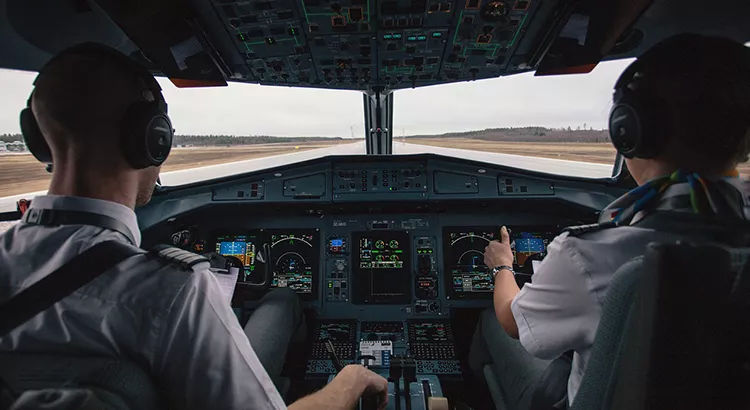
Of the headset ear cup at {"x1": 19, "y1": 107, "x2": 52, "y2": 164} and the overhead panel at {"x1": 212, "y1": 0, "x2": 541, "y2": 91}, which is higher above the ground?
the overhead panel at {"x1": 212, "y1": 0, "x2": 541, "y2": 91}

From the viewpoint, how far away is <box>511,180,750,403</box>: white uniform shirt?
92 centimetres

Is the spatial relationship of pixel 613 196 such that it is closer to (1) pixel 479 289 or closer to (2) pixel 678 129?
(1) pixel 479 289

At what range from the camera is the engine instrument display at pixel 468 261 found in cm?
294

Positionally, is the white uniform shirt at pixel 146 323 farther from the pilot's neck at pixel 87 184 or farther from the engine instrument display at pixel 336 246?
the engine instrument display at pixel 336 246

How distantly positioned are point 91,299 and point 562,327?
3.55ft

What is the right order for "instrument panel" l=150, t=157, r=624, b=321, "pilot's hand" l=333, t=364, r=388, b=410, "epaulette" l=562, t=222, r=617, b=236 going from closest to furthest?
"epaulette" l=562, t=222, r=617, b=236 → "pilot's hand" l=333, t=364, r=388, b=410 → "instrument panel" l=150, t=157, r=624, b=321

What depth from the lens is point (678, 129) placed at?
0.92 meters

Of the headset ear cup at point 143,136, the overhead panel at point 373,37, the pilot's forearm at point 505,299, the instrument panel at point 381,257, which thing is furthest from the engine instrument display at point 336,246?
the headset ear cup at point 143,136

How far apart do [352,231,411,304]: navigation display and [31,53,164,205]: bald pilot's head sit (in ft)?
7.34

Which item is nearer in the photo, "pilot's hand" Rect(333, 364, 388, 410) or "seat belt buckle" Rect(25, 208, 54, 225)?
"seat belt buckle" Rect(25, 208, 54, 225)

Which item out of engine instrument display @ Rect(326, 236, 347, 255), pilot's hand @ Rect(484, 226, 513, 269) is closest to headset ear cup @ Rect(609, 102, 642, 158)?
pilot's hand @ Rect(484, 226, 513, 269)

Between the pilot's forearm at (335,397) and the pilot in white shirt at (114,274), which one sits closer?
the pilot in white shirt at (114,274)

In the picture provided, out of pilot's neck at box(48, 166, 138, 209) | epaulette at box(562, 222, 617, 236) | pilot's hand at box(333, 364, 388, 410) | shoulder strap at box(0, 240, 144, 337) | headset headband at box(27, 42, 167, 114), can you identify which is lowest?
pilot's hand at box(333, 364, 388, 410)

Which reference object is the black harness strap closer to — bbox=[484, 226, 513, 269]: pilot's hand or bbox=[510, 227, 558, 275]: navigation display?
bbox=[484, 226, 513, 269]: pilot's hand
